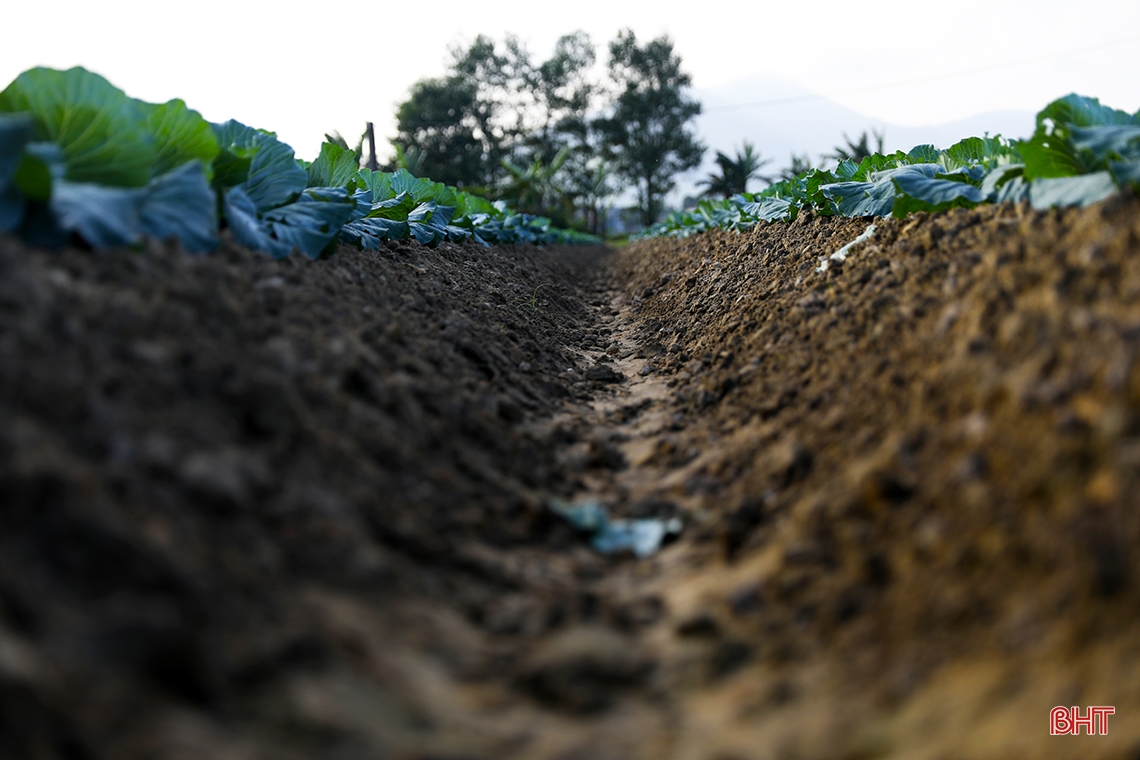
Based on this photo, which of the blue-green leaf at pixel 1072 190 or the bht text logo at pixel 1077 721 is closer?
the bht text logo at pixel 1077 721

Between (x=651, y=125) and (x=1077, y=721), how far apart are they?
136ft

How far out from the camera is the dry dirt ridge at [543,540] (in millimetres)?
1258

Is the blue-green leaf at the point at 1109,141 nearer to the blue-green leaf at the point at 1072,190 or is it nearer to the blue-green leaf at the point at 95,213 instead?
the blue-green leaf at the point at 1072,190

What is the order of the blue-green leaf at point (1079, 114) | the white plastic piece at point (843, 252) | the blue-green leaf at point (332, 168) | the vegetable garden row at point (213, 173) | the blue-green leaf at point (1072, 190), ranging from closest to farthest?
the vegetable garden row at point (213, 173) < the blue-green leaf at point (1072, 190) < the blue-green leaf at point (1079, 114) < the white plastic piece at point (843, 252) < the blue-green leaf at point (332, 168)

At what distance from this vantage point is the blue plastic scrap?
2.12 meters

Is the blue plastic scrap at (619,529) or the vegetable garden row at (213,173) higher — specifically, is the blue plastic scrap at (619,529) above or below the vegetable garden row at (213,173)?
below

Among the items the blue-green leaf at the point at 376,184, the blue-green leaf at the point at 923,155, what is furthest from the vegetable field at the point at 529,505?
the blue-green leaf at the point at 376,184

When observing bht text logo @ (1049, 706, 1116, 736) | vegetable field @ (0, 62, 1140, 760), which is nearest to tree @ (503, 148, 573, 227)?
vegetable field @ (0, 62, 1140, 760)

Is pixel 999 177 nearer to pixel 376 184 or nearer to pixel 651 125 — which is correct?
pixel 376 184

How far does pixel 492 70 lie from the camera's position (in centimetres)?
4312

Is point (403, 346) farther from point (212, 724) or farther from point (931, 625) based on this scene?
point (931, 625)

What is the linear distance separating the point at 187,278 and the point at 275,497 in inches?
39.4

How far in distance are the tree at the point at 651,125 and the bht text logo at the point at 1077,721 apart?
3875 cm

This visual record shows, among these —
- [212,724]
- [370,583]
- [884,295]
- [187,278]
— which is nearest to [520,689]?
[370,583]
